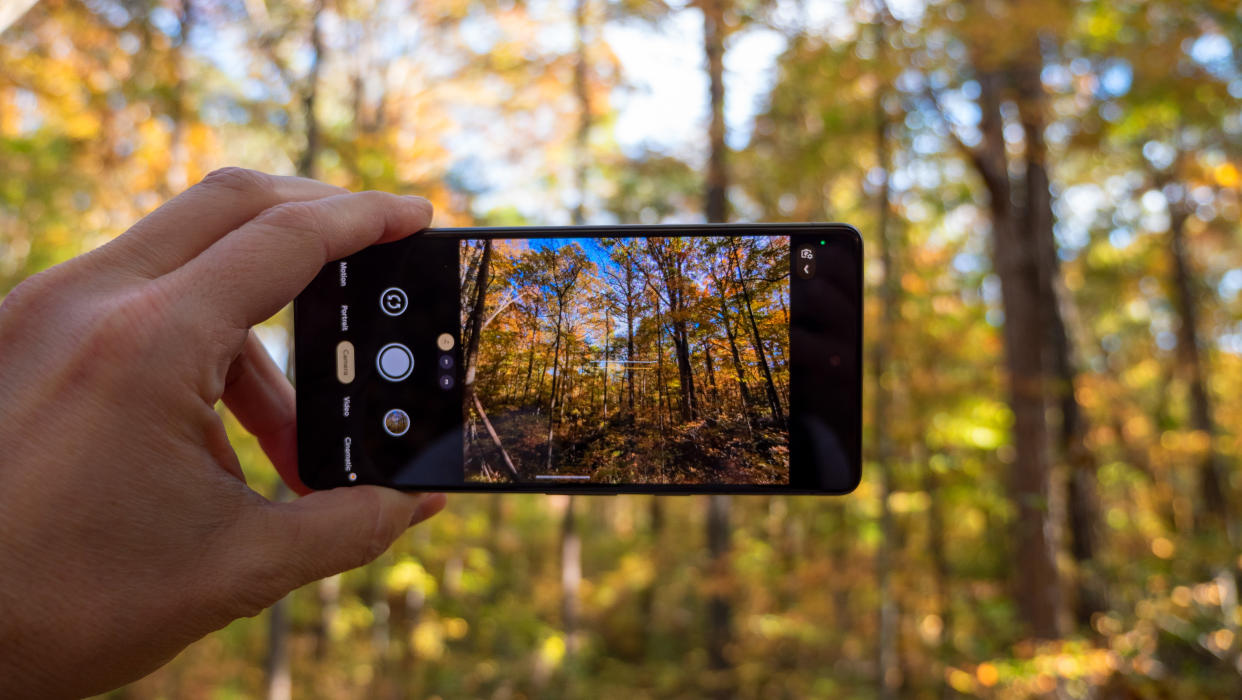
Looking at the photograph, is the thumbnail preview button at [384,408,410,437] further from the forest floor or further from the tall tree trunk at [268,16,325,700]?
the tall tree trunk at [268,16,325,700]

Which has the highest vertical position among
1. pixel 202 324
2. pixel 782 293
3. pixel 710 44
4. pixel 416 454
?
pixel 710 44

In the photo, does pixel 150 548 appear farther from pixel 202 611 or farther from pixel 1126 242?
pixel 1126 242

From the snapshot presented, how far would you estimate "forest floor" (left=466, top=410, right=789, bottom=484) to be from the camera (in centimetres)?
171

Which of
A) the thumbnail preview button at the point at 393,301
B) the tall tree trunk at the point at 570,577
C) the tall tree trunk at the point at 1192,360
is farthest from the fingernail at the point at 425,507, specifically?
the tall tree trunk at the point at 1192,360

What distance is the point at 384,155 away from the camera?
591cm

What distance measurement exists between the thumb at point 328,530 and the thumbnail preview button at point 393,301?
1.31 ft

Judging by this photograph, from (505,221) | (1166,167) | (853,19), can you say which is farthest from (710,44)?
(1166,167)

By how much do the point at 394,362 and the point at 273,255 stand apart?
46cm

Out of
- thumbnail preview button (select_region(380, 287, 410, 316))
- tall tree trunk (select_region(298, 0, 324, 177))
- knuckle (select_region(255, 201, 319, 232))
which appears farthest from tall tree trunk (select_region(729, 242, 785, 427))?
tall tree trunk (select_region(298, 0, 324, 177))

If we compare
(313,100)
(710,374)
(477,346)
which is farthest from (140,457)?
(313,100)

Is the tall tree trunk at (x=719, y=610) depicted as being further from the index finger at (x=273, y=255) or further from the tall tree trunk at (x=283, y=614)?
the index finger at (x=273, y=255)

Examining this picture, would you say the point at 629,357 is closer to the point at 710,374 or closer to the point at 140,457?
the point at 710,374

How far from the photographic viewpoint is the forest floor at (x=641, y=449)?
1.71m

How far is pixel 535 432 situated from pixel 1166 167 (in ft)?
52.0
